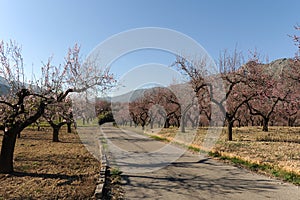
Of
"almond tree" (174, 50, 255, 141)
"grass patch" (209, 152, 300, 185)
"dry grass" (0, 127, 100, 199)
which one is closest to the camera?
"dry grass" (0, 127, 100, 199)

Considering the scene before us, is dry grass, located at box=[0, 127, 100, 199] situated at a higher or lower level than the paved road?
lower

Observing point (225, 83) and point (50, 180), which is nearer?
point (50, 180)

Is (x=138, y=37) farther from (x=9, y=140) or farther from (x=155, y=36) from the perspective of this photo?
(x=9, y=140)

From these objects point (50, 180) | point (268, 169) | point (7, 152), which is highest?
point (7, 152)

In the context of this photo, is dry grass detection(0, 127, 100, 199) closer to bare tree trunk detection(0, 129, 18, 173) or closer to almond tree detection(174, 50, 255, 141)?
bare tree trunk detection(0, 129, 18, 173)

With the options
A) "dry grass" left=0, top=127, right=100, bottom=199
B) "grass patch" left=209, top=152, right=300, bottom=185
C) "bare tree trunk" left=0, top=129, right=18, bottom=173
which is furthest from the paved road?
"bare tree trunk" left=0, top=129, right=18, bottom=173

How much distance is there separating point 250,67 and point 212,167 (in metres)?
11.9

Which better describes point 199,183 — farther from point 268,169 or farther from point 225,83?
point 225,83

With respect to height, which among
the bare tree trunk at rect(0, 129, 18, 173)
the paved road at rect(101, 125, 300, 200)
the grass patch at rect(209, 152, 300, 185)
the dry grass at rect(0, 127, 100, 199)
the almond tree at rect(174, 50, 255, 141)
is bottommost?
the dry grass at rect(0, 127, 100, 199)

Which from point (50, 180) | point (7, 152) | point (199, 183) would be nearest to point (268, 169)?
point (199, 183)

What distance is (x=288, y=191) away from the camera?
600 cm

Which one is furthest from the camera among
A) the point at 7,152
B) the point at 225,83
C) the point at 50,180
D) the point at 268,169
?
the point at 225,83

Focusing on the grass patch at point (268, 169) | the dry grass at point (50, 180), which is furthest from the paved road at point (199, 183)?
the dry grass at point (50, 180)

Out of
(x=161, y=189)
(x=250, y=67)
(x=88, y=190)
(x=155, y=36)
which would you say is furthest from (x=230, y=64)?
(x=88, y=190)
